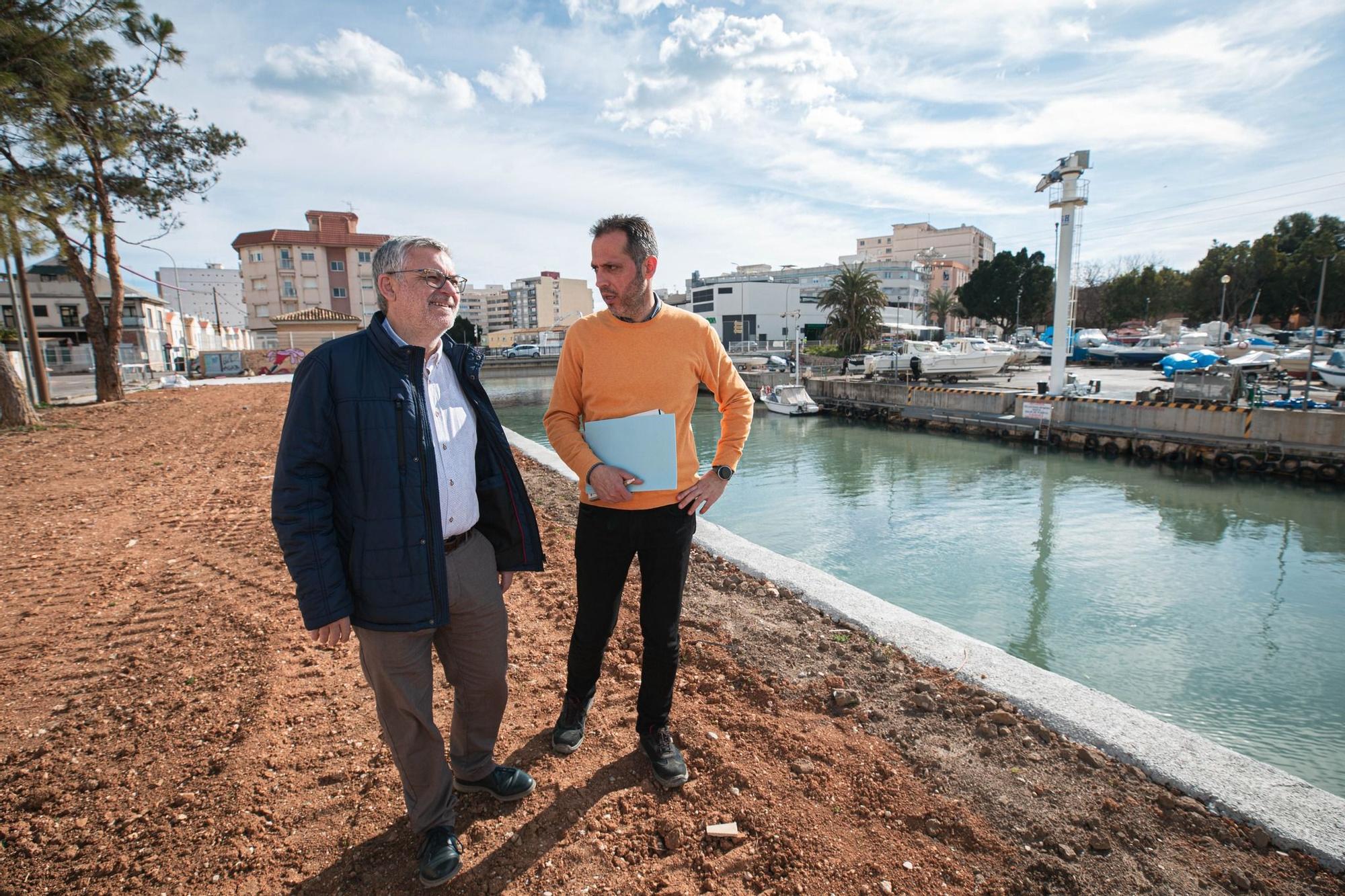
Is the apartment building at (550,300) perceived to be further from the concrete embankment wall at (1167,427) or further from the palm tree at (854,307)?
the concrete embankment wall at (1167,427)

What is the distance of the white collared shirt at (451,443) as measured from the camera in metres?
1.98

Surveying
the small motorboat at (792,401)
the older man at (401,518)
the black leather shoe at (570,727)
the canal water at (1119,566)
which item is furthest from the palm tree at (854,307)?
the older man at (401,518)

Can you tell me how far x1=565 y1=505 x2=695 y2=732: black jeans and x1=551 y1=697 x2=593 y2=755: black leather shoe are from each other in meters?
0.24

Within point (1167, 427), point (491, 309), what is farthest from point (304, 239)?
point (491, 309)

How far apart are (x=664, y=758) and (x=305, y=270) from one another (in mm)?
61953

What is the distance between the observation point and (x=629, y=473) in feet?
7.58

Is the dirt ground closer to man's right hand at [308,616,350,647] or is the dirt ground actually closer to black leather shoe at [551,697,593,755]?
black leather shoe at [551,697,593,755]

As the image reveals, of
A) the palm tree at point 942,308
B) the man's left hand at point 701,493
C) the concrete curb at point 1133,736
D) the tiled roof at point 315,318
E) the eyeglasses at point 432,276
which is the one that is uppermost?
the palm tree at point 942,308

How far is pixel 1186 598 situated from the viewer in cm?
811

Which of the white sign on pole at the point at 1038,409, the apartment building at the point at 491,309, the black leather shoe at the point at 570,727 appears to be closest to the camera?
the black leather shoe at the point at 570,727

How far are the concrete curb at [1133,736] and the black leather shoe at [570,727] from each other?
1.78 metres

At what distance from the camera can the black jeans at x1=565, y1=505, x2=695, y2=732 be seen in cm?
236

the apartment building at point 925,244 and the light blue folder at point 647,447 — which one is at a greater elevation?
the apartment building at point 925,244

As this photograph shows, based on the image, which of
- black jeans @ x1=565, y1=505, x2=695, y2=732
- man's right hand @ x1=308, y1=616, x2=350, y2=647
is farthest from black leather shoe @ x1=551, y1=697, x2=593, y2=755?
man's right hand @ x1=308, y1=616, x2=350, y2=647
